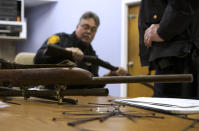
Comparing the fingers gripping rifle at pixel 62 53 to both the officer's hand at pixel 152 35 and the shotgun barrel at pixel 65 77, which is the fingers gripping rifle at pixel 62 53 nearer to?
the officer's hand at pixel 152 35

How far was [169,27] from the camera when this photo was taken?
2.68 ft

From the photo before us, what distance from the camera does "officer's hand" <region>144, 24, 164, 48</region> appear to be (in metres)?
0.86

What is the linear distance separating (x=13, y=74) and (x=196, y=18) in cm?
57

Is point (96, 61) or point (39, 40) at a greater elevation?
point (39, 40)

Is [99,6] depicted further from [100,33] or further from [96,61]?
[96,61]

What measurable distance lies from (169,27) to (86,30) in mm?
1469

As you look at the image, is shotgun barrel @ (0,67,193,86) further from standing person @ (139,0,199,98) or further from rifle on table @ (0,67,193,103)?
standing person @ (139,0,199,98)

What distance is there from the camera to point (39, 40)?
3.97m

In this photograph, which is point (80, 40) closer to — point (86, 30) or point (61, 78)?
point (86, 30)

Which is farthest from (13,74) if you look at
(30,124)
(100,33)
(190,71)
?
(100,33)

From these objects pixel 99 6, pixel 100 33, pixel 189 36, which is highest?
pixel 99 6

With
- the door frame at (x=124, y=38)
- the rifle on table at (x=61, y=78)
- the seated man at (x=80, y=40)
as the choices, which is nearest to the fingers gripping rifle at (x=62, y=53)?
the seated man at (x=80, y=40)

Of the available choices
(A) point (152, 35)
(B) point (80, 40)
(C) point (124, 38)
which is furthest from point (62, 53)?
(C) point (124, 38)

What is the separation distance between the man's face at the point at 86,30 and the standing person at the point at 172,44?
131 cm
